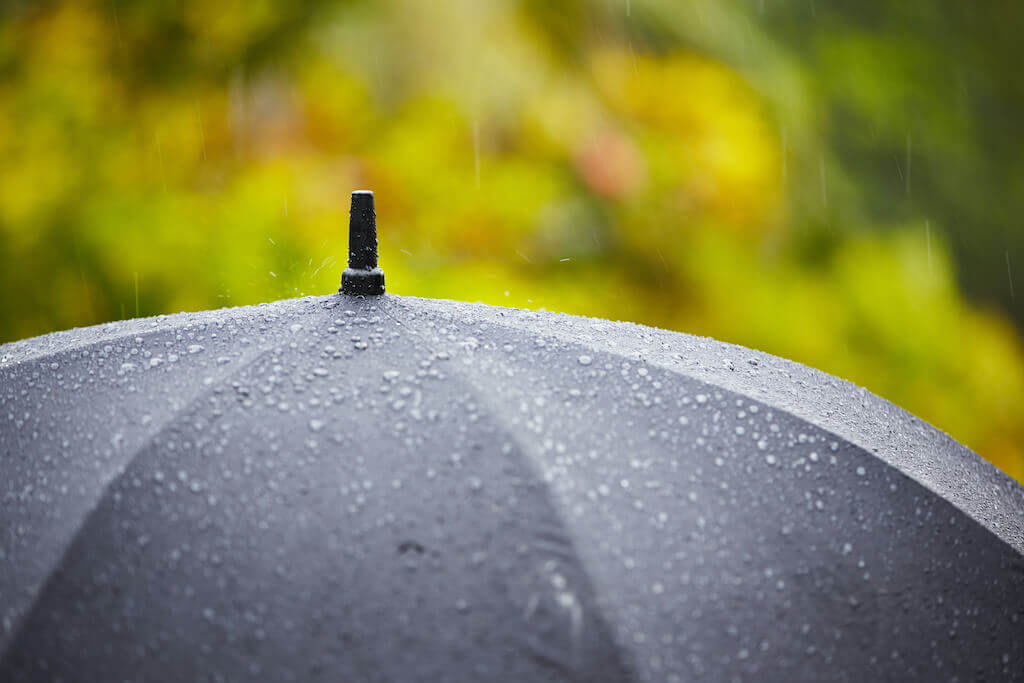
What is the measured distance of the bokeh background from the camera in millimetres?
3484

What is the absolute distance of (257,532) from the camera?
38.5 inches

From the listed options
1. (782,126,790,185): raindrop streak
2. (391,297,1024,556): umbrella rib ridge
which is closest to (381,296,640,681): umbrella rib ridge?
(391,297,1024,556): umbrella rib ridge

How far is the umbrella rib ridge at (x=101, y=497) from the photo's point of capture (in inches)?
37.4

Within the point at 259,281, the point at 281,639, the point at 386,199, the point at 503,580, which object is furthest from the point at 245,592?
the point at 386,199

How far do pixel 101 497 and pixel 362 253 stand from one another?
1.62 feet

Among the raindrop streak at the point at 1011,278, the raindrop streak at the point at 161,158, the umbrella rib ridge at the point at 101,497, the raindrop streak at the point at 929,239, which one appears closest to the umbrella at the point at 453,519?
the umbrella rib ridge at the point at 101,497

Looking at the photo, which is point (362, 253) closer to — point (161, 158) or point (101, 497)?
point (101, 497)

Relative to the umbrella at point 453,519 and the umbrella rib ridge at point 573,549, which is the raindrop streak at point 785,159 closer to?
the umbrella at point 453,519

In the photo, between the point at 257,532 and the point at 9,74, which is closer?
the point at 257,532

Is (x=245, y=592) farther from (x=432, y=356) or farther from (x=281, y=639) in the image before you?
(x=432, y=356)

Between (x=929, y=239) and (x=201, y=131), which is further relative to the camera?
(x=929, y=239)

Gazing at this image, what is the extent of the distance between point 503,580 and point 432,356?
34 cm

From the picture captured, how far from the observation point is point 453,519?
0.99m

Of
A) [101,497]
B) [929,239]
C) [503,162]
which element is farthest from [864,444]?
[929,239]
